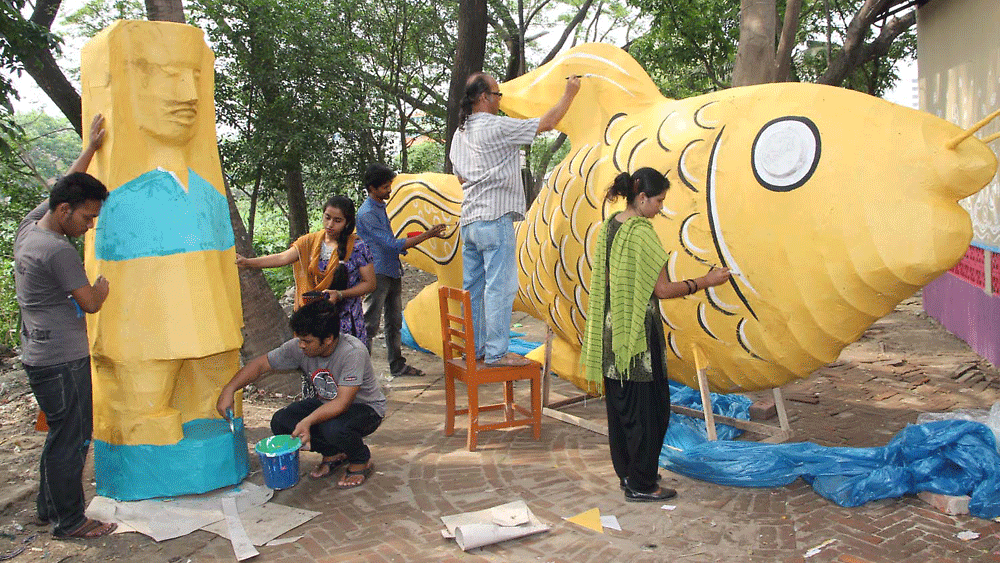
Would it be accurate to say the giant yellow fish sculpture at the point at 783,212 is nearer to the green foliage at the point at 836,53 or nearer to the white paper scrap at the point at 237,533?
the white paper scrap at the point at 237,533

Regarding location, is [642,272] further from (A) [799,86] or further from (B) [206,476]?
(B) [206,476]

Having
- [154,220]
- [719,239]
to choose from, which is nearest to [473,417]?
[719,239]

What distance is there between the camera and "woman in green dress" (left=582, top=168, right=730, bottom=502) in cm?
319

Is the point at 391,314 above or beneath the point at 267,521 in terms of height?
above

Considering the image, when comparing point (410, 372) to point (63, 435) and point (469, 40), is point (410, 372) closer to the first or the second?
point (63, 435)

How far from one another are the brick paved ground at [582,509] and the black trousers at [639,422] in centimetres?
15

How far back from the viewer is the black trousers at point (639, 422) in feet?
11.0

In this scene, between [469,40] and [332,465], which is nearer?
[332,465]

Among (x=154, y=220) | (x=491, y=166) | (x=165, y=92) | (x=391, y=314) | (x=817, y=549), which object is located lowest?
(x=817, y=549)

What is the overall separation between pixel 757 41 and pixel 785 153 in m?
3.09

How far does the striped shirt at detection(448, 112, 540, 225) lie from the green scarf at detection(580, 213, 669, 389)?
0.93 metres

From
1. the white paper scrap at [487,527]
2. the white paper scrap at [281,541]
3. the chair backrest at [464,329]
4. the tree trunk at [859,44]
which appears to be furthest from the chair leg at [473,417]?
the tree trunk at [859,44]

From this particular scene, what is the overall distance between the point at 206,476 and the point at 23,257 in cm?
126

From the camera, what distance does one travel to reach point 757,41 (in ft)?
19.1
